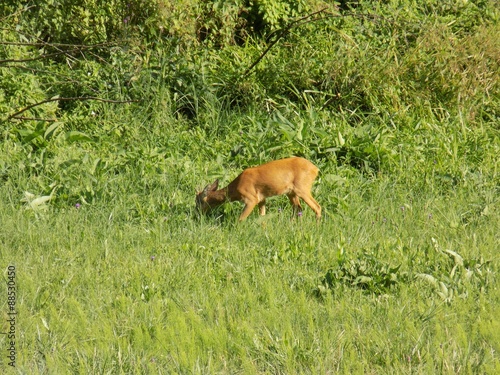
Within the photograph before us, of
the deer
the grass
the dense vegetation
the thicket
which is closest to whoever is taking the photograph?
the grass

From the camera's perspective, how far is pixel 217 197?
306 inches

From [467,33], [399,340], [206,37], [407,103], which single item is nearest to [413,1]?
[467,33]

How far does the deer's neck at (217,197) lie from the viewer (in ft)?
25.4

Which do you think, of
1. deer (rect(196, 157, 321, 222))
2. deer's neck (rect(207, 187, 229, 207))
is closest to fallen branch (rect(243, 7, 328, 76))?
deer (rect(196, 157, 321, 222))

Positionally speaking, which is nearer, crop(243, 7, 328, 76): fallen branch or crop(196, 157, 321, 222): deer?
crop(196, 157, 321, 222): deer

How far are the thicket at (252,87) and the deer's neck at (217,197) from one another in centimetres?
95

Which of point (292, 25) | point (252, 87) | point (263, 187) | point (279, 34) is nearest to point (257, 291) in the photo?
point (263, 187)

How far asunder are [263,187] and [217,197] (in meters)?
0.42

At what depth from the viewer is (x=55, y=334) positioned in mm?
5527

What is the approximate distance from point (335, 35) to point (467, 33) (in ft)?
5.47

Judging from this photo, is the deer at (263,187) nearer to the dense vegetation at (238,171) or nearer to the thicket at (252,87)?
the dense vegetation at (238,171)

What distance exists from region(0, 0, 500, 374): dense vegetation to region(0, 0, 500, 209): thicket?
0.03 m

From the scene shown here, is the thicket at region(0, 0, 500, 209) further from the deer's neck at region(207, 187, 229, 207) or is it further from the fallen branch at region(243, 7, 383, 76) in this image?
the deer's neck at region(207, 187, 229, 207)

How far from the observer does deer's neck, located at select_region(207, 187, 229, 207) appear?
774cm
